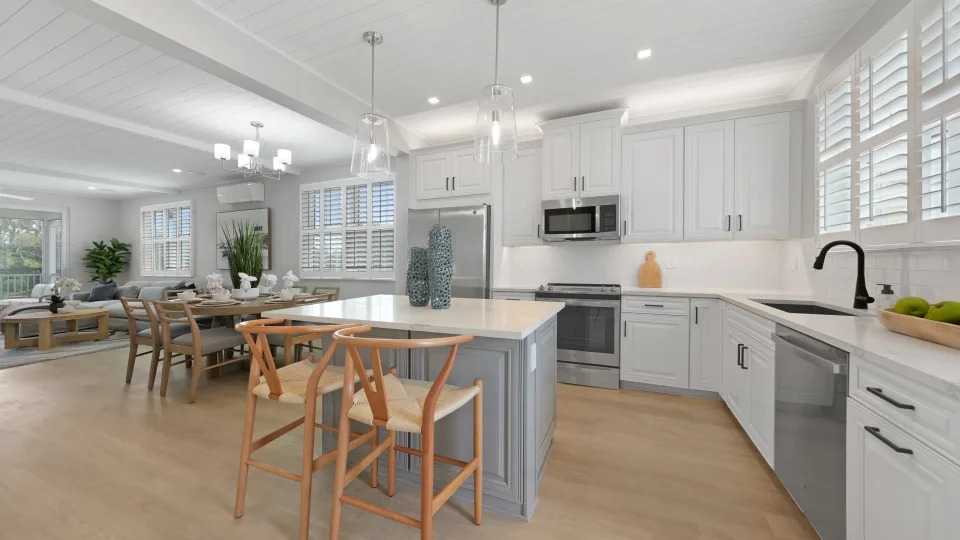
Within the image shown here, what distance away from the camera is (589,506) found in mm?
1750

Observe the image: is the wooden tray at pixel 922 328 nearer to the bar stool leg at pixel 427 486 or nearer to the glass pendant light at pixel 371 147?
the bar stool leg at pixel 427 486

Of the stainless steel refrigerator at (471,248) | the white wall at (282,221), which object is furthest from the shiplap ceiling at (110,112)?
the stainless steel refrigerator at (471,248)

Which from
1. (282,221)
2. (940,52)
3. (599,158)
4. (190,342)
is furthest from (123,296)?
(940,52)

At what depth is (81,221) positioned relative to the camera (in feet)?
26.1

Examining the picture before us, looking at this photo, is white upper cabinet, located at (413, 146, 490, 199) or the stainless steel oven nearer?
the stainless steel oven

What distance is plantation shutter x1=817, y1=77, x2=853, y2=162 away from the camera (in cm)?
226

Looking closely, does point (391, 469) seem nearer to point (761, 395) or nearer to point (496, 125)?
point (496, 125)

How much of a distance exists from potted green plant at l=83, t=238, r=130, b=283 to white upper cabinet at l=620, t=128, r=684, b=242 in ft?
33.2

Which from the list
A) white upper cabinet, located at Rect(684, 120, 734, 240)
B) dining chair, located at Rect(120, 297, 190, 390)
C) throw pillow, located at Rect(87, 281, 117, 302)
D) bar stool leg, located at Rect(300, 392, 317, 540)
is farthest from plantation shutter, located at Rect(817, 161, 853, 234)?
throw pillow, located at Rect(87, 281, 117, 302)

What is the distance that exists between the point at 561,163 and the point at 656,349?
195 cm

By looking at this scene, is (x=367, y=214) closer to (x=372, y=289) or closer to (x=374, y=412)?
(x=372, y=289)

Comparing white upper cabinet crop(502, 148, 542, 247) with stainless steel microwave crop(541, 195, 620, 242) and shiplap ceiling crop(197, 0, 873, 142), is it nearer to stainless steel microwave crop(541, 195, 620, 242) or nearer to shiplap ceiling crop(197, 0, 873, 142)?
stainless steel microwave crop(541, 195, 620, 242)

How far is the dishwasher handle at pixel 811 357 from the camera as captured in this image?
4.38 feet

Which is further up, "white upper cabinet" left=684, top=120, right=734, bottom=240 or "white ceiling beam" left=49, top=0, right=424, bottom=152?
"white ceiling beam" left=49, top=0, right=424, bottom=152
